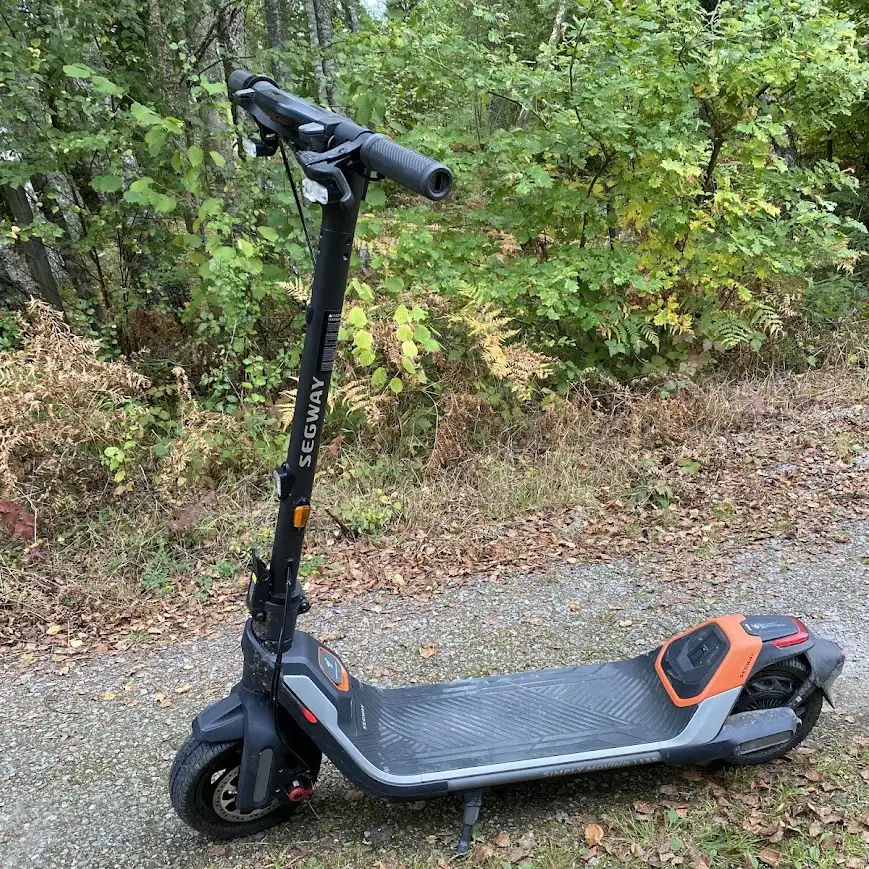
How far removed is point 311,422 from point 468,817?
1.63m

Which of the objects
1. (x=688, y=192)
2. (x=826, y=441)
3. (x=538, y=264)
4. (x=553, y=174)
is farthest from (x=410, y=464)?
(x=826, y=441)

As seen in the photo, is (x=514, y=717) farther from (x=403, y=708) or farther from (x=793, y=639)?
(x=793, y=639)

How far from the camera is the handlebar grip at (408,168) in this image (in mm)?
1561

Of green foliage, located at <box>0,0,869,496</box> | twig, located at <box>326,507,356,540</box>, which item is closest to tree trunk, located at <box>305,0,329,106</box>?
green foliage, located at <box>0,0,869,496</box>

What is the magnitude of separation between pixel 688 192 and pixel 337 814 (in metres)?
4.92

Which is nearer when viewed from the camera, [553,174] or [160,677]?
[160,677]

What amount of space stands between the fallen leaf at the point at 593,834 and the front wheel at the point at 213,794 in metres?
1.15

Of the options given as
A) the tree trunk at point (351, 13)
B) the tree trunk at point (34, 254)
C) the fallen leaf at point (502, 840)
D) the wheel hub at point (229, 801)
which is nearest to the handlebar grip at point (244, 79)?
the wheel hub at point (229, 801)

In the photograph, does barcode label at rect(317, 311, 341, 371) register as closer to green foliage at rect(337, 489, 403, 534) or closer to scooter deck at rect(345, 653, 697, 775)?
scooter deck at rect(345, 653, 697, 775)

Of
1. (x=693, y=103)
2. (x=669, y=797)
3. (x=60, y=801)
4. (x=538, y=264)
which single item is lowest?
(x=60, y=801)

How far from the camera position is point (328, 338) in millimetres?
2107

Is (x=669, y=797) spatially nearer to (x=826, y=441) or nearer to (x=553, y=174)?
(x=826, y=441)

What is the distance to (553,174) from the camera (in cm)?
557

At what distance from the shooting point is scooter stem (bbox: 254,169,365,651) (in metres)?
1.96
